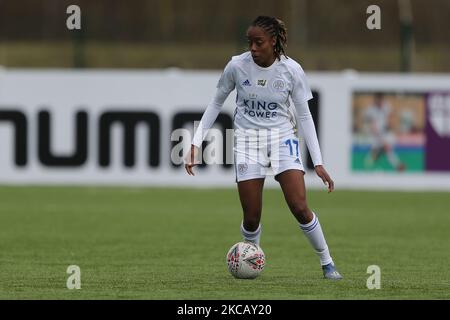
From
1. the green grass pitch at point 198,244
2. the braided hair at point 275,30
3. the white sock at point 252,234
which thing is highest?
the braided hair at point 275,30

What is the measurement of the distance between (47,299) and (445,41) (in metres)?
23.1

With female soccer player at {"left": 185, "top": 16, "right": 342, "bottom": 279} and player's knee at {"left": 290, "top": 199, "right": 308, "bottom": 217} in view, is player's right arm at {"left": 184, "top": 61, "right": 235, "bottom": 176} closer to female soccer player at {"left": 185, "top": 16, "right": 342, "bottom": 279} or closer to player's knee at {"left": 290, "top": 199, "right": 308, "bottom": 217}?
female soccer player at {"left": 185, "top": 16, "right": 342, "bottom": 279}

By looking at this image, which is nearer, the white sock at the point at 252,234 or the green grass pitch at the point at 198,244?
the green grass pitch at the point at 198,244

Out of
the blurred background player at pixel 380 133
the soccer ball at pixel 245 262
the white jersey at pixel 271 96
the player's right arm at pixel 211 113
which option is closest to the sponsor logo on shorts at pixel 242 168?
the white jersey at pixel 271 96

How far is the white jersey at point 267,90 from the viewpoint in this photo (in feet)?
36.1

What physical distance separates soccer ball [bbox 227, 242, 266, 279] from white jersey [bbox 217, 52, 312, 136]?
106 cm

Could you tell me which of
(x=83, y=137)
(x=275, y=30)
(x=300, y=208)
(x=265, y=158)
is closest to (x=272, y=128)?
(x=265, y=158)

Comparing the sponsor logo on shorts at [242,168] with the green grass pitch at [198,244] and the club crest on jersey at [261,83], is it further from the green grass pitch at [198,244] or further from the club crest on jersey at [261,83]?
the green grass pitch at [198,244]

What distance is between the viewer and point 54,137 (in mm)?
23312

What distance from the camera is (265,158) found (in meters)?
11.1

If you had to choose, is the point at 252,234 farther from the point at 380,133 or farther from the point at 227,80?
the point at 380,133

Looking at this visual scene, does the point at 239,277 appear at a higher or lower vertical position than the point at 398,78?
lower

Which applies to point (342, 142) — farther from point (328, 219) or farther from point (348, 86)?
point (328, 219)
